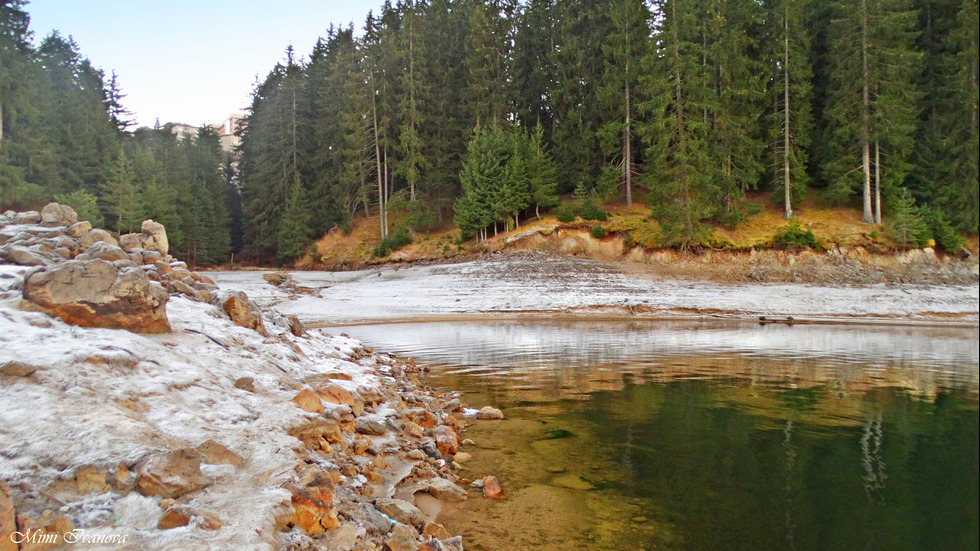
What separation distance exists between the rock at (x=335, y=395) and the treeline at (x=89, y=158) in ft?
133

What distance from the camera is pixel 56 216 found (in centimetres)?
1028

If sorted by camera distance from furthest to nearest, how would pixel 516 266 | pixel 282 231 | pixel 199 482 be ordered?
pixel 282 231, pixel 516 266, pixel 199 482

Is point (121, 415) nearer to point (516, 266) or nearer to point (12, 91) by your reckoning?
point (516, 266)

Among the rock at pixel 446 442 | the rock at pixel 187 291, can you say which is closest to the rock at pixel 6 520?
the rock at pixel 446 442

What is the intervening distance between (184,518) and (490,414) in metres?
5.25

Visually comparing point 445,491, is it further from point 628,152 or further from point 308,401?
point 628,152

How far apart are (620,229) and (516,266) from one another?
720cm

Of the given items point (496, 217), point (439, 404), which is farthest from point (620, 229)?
point (439, 404)

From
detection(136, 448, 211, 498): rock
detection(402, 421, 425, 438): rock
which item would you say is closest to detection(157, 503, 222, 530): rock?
detection(136, 448, 211, 498): rock

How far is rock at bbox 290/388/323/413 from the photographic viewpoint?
5.88 meters

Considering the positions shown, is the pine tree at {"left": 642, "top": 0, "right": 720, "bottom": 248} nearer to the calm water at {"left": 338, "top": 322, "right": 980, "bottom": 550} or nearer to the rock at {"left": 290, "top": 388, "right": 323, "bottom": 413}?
the calm water at {"left": 338, "top": 322, "right": 980, "bottom": 550}

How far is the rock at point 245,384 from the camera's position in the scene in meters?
5.96

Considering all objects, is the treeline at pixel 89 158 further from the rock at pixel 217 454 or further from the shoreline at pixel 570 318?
the rock at pixel 217 454

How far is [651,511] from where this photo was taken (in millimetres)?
4859
